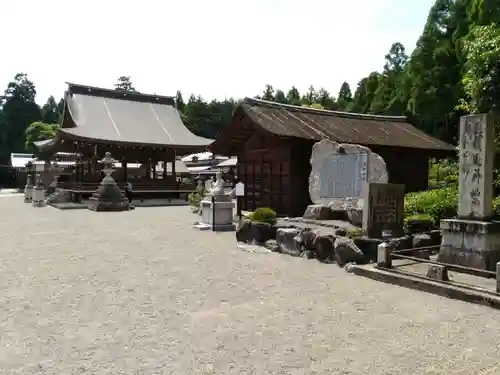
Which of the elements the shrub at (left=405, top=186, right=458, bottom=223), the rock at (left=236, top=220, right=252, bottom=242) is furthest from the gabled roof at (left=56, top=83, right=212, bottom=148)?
the shrub at (left=405, top=186, right=458, bottom=223)

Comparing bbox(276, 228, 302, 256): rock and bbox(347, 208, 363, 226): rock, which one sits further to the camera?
bbox(347, 208, 363, 226): rock

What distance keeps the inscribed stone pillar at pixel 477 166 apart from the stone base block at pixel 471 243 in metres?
0.19

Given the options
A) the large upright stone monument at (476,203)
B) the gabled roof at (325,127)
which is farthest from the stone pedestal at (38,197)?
the large upright stone monument at (476,203)

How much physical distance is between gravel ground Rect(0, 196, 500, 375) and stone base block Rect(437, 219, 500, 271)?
171cm

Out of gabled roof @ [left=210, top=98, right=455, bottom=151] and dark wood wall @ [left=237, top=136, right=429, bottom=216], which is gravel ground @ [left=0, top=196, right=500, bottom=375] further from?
gabled roof @ [left=210, top=98, right=455, bottom=151]

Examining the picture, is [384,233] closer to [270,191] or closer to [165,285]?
[165,285]

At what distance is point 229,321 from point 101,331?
143 cm

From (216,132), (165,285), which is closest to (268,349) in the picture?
(165,285)

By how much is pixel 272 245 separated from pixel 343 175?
11.5 feet

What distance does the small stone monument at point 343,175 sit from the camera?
1208 cm

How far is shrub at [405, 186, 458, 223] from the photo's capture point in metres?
11.6

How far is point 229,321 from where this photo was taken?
5.38m

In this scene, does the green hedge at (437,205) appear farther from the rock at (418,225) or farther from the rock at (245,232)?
the rock at (245,232)

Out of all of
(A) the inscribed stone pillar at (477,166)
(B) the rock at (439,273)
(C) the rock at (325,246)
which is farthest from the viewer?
(C) the rock at (325,246)
